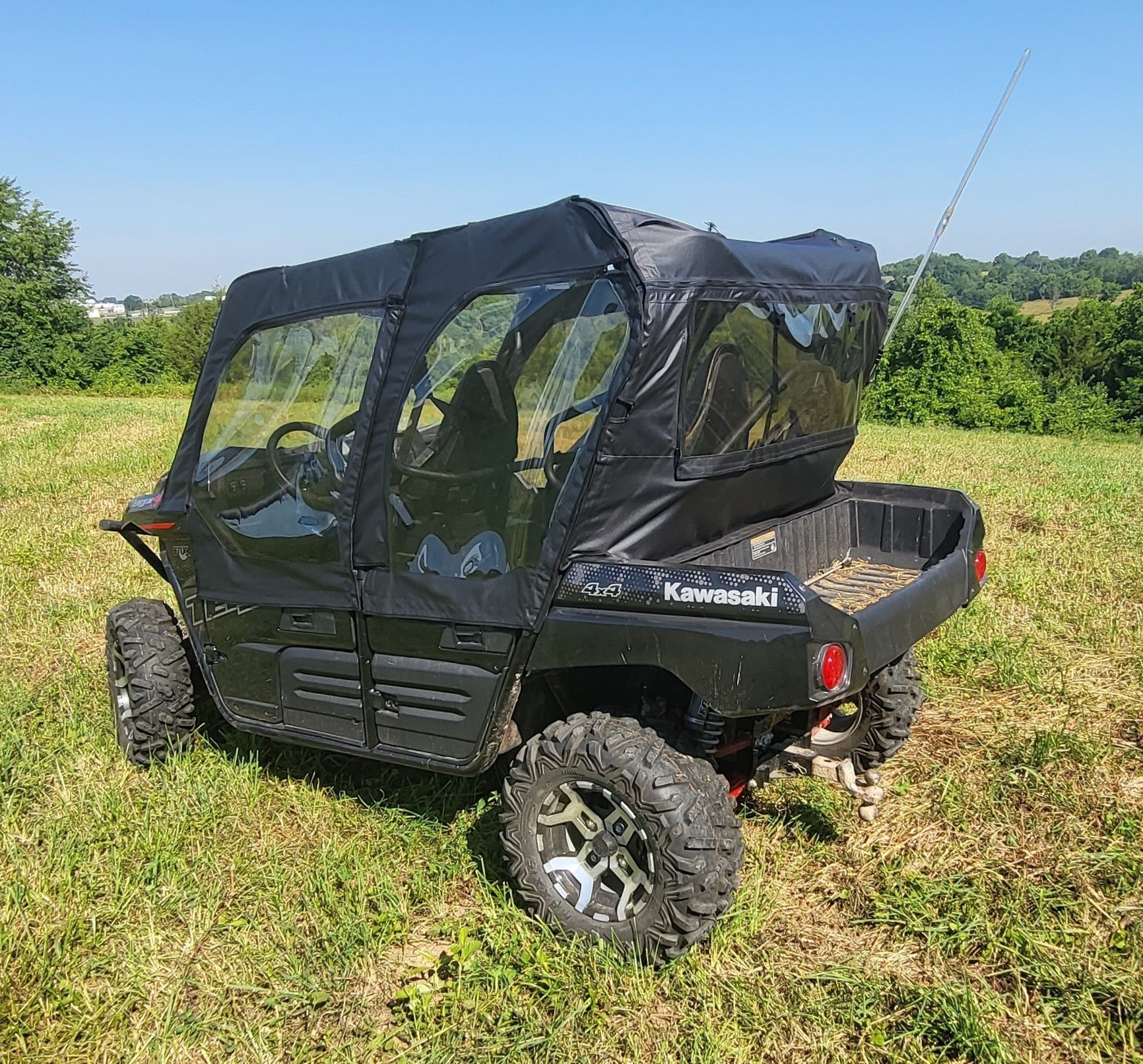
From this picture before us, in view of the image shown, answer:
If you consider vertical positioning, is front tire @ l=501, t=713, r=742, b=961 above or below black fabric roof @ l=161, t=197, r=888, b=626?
below

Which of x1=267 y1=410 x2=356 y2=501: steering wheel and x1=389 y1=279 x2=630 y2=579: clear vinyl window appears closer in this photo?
x1=389 y1=279 x2=630 y2=579: clear vinyl window

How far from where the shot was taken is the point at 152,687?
4508 millimetres

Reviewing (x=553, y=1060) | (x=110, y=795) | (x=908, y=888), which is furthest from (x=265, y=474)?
(x=908, y=888)

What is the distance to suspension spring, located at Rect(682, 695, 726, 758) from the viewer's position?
11.1 ft

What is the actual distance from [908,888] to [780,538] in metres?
1.29

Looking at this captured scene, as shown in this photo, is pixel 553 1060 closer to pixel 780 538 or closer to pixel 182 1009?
pixel 182 1009

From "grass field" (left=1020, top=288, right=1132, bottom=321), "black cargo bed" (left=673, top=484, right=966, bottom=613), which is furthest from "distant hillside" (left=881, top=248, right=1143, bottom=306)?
"black cargo bed" (left=673, top=484, right=966, bottom=613)

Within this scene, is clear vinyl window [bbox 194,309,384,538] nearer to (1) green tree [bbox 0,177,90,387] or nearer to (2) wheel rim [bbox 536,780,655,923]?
(2) wheel rim [bbox 536,780,655,923]

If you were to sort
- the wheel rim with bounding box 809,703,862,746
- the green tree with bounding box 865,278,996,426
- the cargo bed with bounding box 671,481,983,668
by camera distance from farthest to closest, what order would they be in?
the green tree with bounding box 865,278,996,426
the wheel rim with bounding box 809,703,862,746
the cargo bed with bounding box 671,481,983,668

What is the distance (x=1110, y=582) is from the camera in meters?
6.44

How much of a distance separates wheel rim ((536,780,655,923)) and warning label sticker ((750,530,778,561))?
3.47 feet

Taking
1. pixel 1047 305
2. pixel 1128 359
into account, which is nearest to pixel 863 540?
pixel 1128 359

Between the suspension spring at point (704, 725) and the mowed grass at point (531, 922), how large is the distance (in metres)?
0.50

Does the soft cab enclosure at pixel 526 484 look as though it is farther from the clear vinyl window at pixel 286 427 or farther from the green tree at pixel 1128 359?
the green tree at pixel 1128 359
